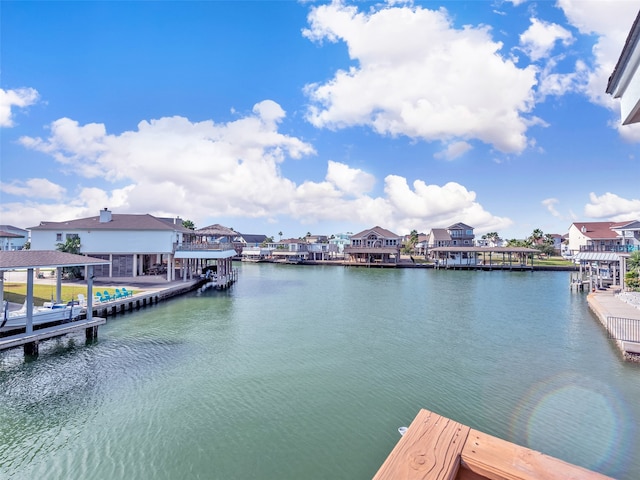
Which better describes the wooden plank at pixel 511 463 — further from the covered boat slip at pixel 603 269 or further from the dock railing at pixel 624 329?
the covered boat slip at pixel 603 269

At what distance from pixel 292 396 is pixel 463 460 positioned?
31.7ft

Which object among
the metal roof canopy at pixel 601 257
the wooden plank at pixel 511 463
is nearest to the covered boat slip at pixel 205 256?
the wooden plank at pixel 511 463

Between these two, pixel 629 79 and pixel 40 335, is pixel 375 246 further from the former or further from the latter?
pixel 629 79

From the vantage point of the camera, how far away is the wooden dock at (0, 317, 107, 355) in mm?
12539

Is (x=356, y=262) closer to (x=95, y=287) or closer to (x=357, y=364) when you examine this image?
(x=95, y=287)

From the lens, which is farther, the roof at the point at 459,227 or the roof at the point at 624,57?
the roof at the point at 459,227

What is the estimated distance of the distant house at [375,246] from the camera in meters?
71.1

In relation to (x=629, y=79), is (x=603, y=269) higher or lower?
lower

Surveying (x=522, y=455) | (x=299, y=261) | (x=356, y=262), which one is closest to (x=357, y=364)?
(x=522, y=455)

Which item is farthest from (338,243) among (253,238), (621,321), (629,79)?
(629,79)

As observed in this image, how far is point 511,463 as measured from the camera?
1.74 meters

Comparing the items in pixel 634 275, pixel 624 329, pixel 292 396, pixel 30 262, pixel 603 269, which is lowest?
pixel 292 396

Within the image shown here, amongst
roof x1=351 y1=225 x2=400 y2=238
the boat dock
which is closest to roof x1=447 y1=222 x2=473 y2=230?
roof x1=351 y1=225 x2=400 y2=238

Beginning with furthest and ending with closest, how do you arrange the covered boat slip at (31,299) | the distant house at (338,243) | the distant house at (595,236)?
the distant house at (338,243) < the distant house at (595,236) < the covered boat slip at (31,299)
